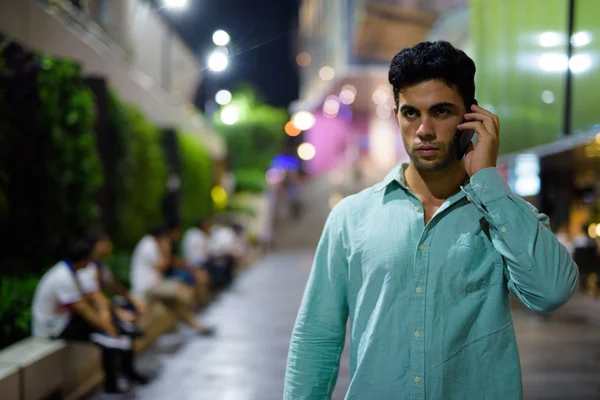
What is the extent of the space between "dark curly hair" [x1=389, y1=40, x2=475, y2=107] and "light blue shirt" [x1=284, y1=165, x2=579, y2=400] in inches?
11.3

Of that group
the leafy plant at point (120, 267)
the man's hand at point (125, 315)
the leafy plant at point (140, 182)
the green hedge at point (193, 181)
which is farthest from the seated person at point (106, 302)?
the green hedge at point (193, 181)

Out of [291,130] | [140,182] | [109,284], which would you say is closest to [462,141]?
[109,284]

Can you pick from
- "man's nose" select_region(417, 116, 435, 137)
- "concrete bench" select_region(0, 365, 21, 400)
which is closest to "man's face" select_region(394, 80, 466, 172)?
"man's nose" select_region(417, 116, 435, 137)

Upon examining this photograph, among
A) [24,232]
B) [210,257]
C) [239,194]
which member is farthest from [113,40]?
[239,194]

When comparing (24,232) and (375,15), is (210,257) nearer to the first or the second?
(24,232)

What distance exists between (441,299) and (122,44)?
45.4ft

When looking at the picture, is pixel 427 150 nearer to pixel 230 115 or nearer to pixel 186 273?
pixel 186 273

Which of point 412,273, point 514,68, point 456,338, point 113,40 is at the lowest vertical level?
point 456,338

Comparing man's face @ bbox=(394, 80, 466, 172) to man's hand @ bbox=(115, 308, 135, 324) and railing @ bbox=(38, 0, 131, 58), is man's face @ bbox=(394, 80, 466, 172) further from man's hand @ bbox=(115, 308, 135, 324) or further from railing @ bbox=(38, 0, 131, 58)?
railing @ bbox=(38, 0, 131, 58)

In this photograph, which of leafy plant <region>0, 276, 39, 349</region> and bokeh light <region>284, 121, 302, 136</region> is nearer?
leafy plant <region>0, 276, 39, 349</region>

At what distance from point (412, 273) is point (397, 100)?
537mm

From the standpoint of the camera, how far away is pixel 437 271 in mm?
1986

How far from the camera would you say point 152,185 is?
46.5 ft

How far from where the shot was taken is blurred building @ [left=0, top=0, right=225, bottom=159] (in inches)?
318
